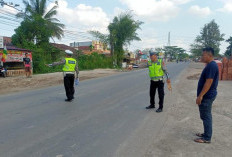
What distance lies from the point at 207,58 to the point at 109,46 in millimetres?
40605

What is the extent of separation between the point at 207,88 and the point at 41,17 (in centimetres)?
2810

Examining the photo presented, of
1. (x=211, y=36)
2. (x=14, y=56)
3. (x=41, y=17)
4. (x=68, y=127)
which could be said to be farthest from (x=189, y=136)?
(x=211, y=36)

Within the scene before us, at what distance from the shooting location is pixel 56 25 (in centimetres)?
3231

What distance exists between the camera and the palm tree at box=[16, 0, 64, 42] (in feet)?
90.8

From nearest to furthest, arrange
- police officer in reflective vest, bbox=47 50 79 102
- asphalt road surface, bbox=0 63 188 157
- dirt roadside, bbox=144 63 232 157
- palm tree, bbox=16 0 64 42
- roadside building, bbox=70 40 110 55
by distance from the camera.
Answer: dirt roadside, bbox=144 63 232 157
asphalt road surface, bbox=0 63 188 157
police officer in reflective vest, bbox=47 50 79 102
palm tree, bbox=16 0 64 42
roadside building, bbox=70 40 110 55

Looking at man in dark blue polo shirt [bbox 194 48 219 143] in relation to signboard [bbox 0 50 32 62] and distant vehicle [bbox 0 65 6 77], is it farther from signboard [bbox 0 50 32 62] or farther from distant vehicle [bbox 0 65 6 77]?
signboard [bbox 0 50 32 62]

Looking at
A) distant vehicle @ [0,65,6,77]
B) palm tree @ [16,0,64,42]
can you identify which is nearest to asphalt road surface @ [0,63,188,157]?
distant vehicle @ [0,65,6,77]

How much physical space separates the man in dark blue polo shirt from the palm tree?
2699cm

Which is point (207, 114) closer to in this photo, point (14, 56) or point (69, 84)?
point (69, 84)

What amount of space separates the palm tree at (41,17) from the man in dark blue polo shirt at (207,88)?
2699cm

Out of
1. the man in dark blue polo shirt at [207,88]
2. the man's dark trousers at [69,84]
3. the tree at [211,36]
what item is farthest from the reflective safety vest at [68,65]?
the tree at [211,36]

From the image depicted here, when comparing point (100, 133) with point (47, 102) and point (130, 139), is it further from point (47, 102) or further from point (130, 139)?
point (47, 102)

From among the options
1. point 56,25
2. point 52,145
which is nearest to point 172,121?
point 52,145

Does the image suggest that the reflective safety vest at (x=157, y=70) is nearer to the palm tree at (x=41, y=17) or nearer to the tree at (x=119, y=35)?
the palm tree at (x=41, y=17)
